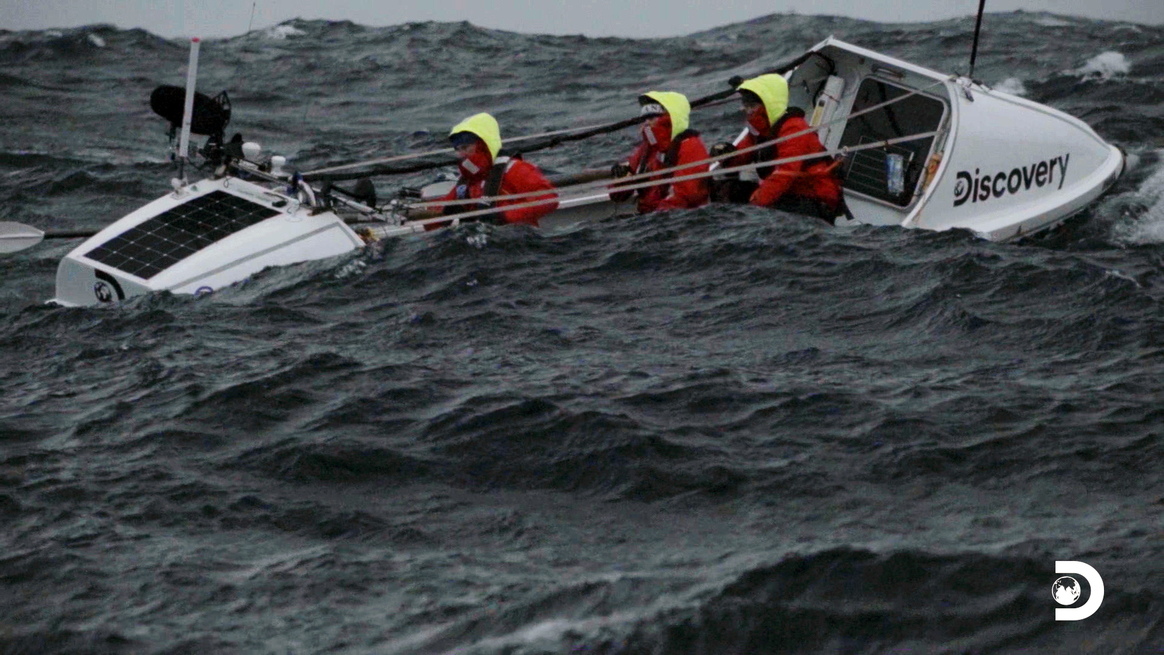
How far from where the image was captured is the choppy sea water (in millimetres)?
4914

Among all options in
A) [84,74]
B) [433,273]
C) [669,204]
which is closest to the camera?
[433,273]

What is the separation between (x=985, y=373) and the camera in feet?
23.0

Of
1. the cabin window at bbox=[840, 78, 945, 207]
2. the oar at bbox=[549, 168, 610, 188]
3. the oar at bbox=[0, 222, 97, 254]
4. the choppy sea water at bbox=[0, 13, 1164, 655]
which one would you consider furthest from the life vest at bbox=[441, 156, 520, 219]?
the cabin window at bbox=[840, 78, 945, 207]

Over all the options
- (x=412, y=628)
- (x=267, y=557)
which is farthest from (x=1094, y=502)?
(x=267, y=557)

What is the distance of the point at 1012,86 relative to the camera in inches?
622

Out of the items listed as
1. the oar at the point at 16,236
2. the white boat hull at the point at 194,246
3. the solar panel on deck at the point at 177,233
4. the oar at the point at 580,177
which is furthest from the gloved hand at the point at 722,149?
the oar at the point at 16,236

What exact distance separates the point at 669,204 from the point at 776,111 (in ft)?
2.99

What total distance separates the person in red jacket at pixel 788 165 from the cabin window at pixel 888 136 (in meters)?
0.75

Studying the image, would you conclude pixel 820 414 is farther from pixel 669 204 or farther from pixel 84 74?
pixel 84 74

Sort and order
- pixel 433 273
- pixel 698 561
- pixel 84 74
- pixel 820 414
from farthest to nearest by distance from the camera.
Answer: pixel 84 74
pixel 433 273
pixel 820 414
pixel 698 561

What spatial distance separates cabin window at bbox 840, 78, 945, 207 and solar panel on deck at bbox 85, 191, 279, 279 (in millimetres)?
4232

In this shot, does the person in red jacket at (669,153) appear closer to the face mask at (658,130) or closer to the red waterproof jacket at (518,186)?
the face mask at (658,130)

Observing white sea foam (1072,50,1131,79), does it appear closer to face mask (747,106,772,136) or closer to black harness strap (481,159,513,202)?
face mask (747,106,772,136)

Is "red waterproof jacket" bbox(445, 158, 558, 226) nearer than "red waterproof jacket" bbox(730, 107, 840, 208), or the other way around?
"red waterproof jacket" bbox(445, 158, 558, 226)
